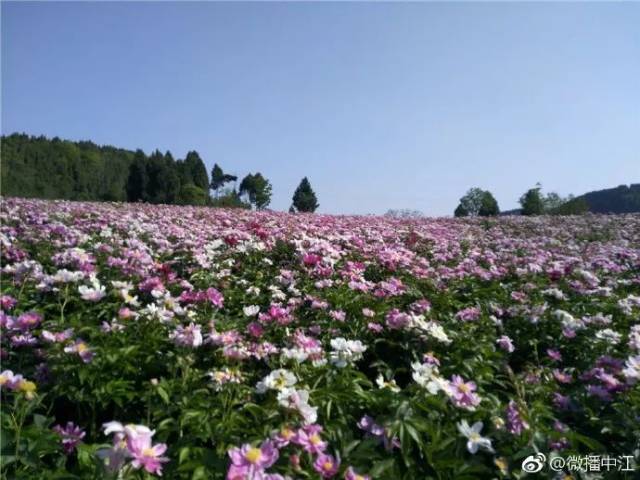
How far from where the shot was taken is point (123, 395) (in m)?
2.00

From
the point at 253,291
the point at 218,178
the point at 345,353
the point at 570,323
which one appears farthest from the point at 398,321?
the point at 218,178

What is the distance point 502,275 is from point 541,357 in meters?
1.85

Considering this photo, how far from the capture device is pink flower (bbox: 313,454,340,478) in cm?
141

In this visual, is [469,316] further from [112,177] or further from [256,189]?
[112,177]

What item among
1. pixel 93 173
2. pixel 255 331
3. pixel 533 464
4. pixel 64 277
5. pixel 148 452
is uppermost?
pixel 93 173

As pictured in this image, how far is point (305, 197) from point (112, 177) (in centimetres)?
5257

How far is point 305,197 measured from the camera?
48.3 metres

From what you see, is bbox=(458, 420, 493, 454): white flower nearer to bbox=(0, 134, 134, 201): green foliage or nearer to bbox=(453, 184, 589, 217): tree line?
bbox=(453, 184, 589, 217): tree line

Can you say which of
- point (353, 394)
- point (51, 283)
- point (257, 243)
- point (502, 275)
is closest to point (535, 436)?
point (353, 394)

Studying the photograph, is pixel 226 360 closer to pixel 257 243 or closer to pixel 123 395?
pixel 123 395

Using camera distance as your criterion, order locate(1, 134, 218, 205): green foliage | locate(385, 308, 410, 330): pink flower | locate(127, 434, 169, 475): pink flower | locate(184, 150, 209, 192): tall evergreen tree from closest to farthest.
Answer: locate(127, 434, 169, 475): pink flower
locate(385, 308, 410, 330): pink flower
locate(1, 134, 218, 205): green foliage
locate(184, 150, 209, 192): tall evergreen tree

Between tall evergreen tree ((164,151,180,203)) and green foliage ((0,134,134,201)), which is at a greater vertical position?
green foliage ((0,134,134,201))

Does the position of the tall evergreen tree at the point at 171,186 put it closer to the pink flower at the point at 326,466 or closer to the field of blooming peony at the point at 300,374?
the field of blooming peony at the point at 300,374

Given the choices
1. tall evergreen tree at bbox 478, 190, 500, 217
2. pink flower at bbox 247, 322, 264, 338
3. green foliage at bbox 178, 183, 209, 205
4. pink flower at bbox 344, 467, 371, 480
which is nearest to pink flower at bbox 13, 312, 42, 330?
pink flower at bbox 247, 322, 264, 338
